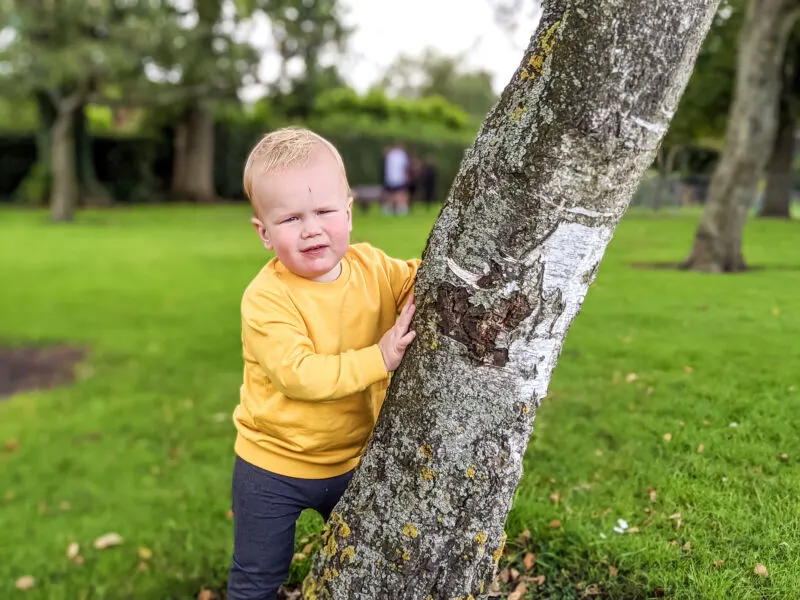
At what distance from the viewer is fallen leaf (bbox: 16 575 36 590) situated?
12.9 feet

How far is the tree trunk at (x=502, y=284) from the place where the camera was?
1.78 m

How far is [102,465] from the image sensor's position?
17.0 ft

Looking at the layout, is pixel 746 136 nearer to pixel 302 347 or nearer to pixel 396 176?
pixel 302 347

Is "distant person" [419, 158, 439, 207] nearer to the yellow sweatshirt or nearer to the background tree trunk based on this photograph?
the background tree trunk

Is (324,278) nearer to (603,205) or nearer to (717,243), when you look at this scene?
(603,205)

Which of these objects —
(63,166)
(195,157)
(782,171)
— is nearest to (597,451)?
(782,171)

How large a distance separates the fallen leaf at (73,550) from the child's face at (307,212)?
9.77 ft

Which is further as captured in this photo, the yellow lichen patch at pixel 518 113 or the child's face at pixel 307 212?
the child's face at pixel 307 212

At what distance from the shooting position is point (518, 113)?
74.8 inches

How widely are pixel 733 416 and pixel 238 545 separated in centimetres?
182

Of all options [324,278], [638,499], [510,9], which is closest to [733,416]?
[638,499]

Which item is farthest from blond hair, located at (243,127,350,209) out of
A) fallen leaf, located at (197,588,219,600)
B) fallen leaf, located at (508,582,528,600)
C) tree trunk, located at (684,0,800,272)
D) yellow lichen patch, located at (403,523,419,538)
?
fallen leaf, located at (197,588,219,600)

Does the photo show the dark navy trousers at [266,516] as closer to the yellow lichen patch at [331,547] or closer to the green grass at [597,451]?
the yellow lichen patch at [331,547]

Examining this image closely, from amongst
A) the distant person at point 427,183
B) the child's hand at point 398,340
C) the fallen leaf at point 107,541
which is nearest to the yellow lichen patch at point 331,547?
the child's hand at point 398,340
